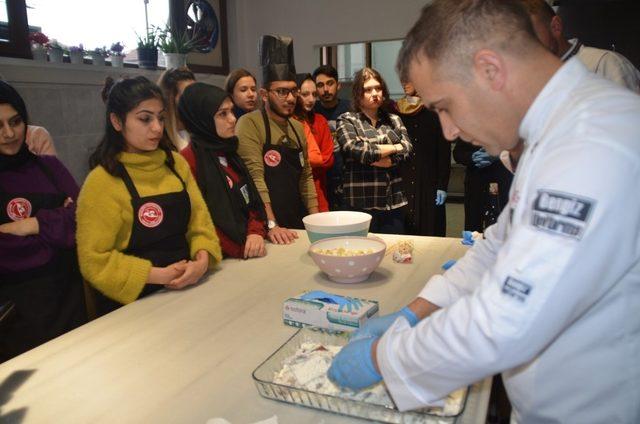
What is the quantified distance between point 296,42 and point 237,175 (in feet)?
11.1

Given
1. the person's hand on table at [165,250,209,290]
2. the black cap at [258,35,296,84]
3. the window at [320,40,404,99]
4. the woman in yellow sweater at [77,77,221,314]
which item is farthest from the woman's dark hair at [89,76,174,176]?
the window at [320,40,404,99]

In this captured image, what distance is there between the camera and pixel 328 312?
45.2 inches

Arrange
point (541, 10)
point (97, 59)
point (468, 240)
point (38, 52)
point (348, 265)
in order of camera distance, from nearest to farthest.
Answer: point (348, 265), point (541, 10), point (468, 240), point (38, 52), point (97, 59)

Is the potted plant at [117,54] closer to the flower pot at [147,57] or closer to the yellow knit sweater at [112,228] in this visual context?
the flower pot at [147,57]

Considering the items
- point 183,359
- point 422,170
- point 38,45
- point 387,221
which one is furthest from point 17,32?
point 183,359

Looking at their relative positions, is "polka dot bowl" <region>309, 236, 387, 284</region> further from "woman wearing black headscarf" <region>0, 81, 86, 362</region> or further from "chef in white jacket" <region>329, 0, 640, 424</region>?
"woman wearing black headscarf" <region>0, 81, 86, 362</region>

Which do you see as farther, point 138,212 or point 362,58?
point 362,58

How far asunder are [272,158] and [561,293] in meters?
2.01

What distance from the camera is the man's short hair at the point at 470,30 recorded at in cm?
76

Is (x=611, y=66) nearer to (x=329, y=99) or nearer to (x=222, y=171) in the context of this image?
(x=222, y=171)

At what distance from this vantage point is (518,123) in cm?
81

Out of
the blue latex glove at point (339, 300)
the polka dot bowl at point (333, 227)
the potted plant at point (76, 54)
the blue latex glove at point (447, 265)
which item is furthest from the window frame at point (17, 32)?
the blue latex glove at point (447, 265)

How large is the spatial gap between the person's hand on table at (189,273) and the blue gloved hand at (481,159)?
219 centimetres

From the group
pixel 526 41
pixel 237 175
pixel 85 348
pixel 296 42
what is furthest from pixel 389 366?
pixel 296 42
